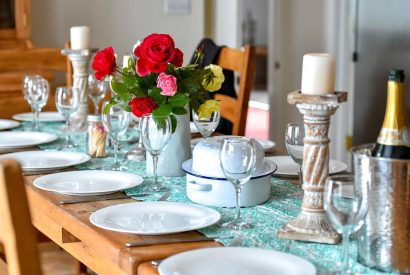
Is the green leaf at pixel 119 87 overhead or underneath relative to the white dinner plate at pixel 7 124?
overhead

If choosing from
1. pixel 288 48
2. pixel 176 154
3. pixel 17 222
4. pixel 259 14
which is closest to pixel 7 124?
pixel 176 154

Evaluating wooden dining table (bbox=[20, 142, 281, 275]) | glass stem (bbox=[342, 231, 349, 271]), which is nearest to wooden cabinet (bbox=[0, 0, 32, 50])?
wooden dining table (bbox=[20, 142, 281, 275])

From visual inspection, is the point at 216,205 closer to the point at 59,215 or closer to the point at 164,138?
the point at 164,138

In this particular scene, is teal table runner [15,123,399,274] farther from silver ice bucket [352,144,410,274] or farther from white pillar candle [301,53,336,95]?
white pillar candle [301,53,336,95]

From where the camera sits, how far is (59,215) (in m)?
1.63

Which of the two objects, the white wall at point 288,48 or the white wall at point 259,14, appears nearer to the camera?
the white wall at point 288,48

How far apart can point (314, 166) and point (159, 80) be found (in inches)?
19.5

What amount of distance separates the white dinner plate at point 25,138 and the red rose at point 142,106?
0.57 metres

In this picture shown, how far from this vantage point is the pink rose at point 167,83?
5.89 ft

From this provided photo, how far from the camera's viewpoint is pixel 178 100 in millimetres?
1835

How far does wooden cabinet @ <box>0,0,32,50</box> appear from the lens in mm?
3639

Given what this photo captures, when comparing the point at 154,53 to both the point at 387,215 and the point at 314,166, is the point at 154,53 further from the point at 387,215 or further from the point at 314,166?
the point at 387,215

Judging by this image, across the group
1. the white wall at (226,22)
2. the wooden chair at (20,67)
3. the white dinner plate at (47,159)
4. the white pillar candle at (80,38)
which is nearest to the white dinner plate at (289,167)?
the white dinner plate at (47,159)

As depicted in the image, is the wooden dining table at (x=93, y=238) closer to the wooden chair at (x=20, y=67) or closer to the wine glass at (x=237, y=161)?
the wine glass at (x=237, y=161)
